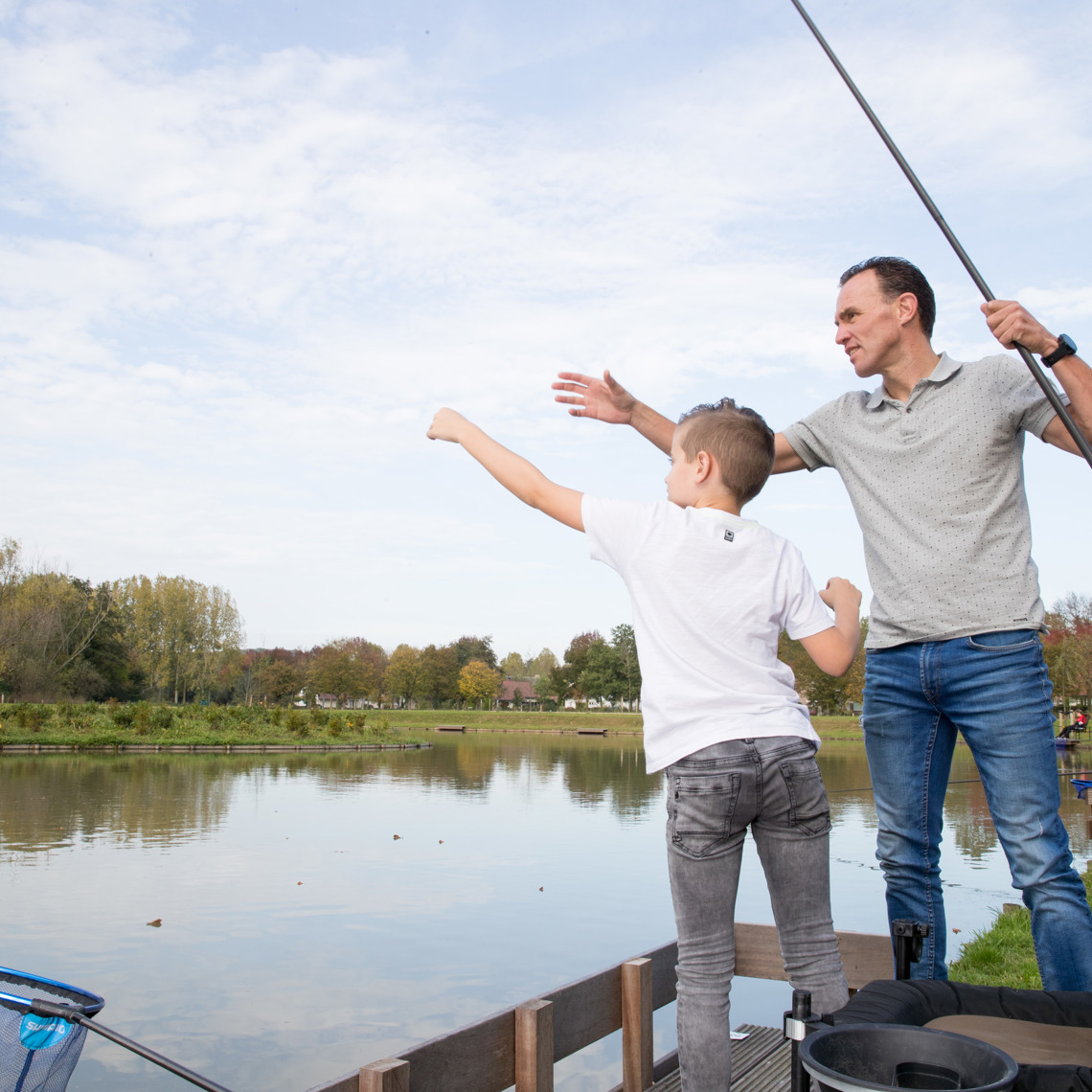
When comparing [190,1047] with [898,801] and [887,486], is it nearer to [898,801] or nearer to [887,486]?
[898,801]

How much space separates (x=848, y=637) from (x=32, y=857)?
29.6ft

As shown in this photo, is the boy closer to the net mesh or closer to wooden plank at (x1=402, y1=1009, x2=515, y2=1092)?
wooden plank at (x1=402, y1=1009, x2=515, y2=1092)

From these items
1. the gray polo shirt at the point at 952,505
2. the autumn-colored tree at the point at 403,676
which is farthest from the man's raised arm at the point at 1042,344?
the autumn-colored tree at the point at 403,676

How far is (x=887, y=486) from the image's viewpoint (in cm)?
212

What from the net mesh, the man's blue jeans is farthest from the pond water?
the man's blue jeans

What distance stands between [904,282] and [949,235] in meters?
0.32

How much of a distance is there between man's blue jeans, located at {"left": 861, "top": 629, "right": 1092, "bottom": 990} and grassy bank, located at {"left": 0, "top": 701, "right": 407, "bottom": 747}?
24187mm

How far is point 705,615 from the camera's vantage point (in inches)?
65.1

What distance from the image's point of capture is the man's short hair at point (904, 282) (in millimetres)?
2172

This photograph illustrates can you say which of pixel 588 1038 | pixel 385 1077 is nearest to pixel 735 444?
pixel 385 1077

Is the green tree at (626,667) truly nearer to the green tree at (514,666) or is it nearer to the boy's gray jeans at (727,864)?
the green tree at (514,666)

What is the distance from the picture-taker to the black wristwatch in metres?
1.75

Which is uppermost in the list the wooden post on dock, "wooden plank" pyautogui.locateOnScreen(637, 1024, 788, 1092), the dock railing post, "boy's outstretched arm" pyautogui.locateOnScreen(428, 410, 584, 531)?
"boy's outstretched arm" pyautogui.locateOnScreen(428, 410, 584, 531)

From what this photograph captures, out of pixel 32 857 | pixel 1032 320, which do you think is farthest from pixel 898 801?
pixel 32 857
